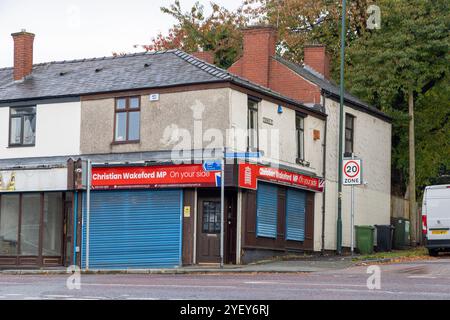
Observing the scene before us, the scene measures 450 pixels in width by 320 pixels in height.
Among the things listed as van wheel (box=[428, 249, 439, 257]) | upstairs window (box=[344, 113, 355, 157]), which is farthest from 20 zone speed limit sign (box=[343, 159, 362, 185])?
upstairs window (box=[344, 113, 355, 157])

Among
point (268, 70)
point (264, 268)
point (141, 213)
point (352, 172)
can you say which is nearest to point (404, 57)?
point (268, 70)

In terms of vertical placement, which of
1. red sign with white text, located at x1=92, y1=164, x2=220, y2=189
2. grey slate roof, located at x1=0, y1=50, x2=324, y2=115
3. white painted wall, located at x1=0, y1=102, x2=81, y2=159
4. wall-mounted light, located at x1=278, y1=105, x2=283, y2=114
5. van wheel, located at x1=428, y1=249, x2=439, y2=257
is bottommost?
van wheel, located at x1=428, y1=249, x2=439, y2=257

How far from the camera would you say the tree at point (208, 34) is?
5375 cm

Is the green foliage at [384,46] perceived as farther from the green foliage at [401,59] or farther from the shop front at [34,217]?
the shop front at [34,217]

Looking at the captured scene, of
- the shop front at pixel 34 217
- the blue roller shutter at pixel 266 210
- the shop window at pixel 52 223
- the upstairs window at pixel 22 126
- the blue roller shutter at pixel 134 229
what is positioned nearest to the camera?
the blue roller shutter at pixel 134 229

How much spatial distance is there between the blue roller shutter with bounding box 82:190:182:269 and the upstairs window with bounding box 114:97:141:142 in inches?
78.6

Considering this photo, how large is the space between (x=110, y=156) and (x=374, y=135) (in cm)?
1371

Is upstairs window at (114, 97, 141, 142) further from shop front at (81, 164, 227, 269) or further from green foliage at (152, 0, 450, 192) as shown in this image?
green foliage at (152, 0, 450, 192)

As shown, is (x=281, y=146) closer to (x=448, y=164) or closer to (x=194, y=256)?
(x=194, y=256)

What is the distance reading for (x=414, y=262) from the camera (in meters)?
31.3

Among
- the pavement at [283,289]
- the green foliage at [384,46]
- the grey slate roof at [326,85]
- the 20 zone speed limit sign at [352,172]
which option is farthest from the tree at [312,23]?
the pavement at [283,289]

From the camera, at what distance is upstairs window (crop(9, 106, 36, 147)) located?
37.1 meters

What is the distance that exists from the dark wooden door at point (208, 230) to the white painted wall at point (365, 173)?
7189 millimetres

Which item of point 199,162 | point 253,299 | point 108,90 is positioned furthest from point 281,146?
point 253,299
